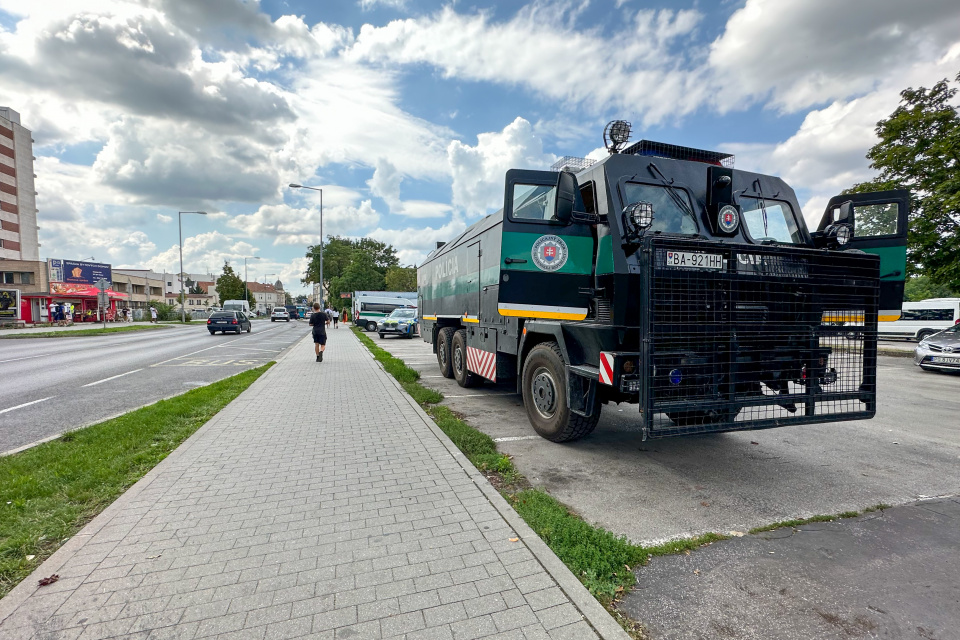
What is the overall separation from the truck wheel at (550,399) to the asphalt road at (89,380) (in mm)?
5976

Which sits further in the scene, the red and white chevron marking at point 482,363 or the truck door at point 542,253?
the red and white chevron marking at point 482,363

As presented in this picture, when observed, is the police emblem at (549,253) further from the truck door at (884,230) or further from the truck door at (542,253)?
the truck door at (884,230)

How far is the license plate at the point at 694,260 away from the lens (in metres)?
3.72

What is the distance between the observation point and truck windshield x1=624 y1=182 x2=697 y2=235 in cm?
467

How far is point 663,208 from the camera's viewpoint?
15.6 ft

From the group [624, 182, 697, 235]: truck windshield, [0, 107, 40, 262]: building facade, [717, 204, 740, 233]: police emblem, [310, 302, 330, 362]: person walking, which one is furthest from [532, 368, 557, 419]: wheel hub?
[0, 107, 40, 262]: building facade

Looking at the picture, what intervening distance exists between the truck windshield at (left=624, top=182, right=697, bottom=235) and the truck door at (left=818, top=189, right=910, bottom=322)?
176 centimetres

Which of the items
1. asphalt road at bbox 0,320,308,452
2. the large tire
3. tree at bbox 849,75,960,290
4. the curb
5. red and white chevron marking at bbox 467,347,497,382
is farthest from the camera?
tree at bbox 849,75,960,290

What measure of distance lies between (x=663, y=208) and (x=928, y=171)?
15.9 metres

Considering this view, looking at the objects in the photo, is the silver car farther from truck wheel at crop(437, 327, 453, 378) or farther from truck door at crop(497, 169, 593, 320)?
truck door at crop(497, 169, 593, 320)

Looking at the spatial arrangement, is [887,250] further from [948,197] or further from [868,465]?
[948,197]

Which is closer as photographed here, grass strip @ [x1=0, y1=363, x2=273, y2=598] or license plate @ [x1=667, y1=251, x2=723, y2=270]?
grass strip @ [x1=0, y1=363, x2=273, y2=598]

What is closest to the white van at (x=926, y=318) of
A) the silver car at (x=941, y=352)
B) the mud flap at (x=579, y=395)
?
the silver car at (x=941, y=352)

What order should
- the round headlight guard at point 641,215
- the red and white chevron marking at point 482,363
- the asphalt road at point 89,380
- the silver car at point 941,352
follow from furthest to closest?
the silver car at point 941,352 → the red and white chevron marking at point 482,363 → the asphalt road at point 89,380 → the round headlight guard at point 641,215
